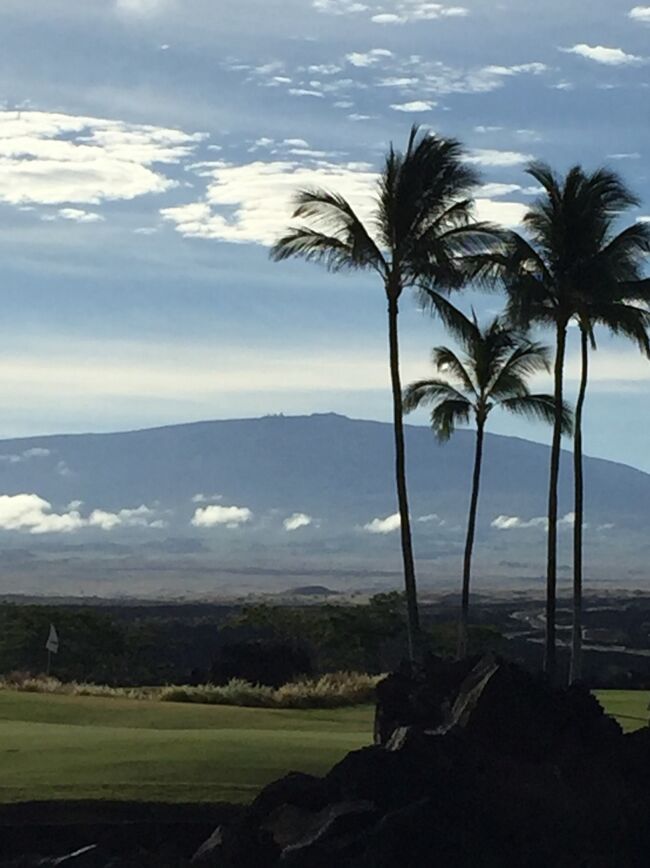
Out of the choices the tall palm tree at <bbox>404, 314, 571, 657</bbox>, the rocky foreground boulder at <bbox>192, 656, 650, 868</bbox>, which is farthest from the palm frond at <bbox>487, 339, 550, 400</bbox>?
the rocky foreground boulder at <bbox>192, 656, 650, 868</bbox>

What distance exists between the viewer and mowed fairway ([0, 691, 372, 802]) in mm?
18344

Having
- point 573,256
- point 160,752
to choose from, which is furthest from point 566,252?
point 160,752

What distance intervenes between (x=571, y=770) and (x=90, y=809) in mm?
5252

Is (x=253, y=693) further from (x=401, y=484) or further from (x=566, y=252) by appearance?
(x=566, y=252)

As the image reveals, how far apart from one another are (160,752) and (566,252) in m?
21.1

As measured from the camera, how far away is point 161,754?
65.9 ft

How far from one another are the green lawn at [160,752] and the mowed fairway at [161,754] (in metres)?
0.01

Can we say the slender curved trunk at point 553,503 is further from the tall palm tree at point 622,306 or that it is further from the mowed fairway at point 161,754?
the mowed fairway at point 161,754

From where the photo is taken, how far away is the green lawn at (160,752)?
723 inches

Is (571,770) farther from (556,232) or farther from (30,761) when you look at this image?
(556,232)

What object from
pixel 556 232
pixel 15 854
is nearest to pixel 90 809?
pixel 15 854

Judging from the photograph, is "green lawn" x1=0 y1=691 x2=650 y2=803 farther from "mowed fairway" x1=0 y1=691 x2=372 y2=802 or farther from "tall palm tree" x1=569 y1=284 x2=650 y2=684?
"tall palm tree" x1=569 y1=284 x2=650 y2=684

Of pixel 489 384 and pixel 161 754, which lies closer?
pixel 161 754

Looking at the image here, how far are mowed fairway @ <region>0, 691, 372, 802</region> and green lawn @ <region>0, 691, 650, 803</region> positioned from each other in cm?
1
